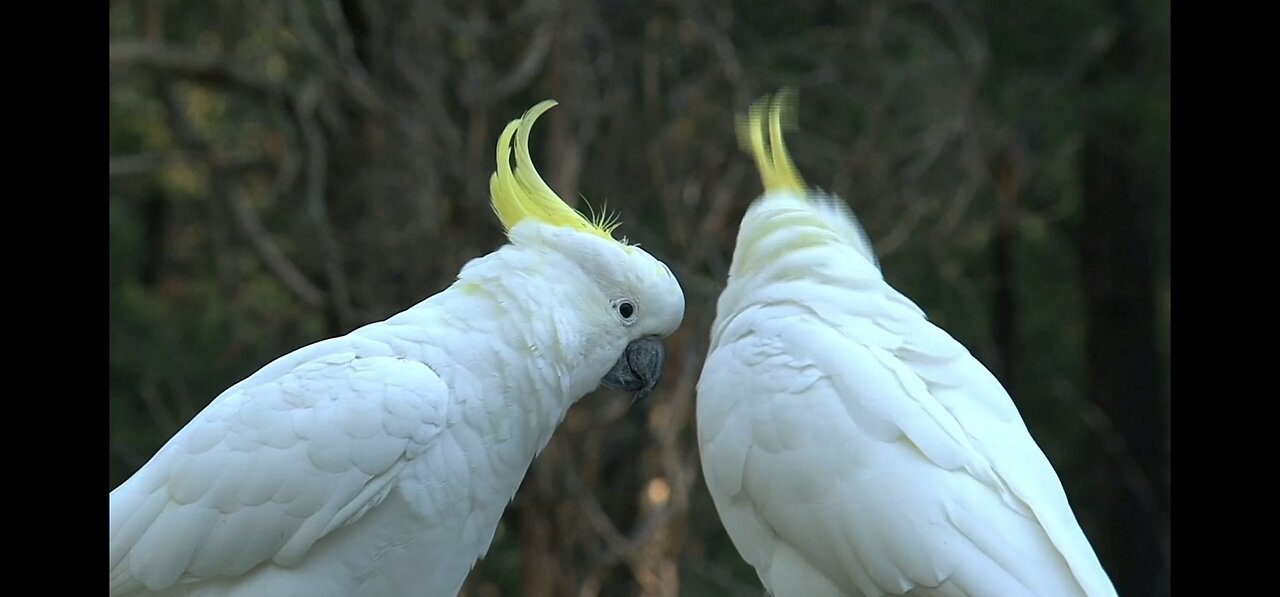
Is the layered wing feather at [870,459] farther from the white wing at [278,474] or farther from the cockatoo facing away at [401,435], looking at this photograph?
the white wing at [278,474]

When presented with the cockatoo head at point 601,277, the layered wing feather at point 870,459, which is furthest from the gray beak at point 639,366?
the layered wing feather at point 870,459

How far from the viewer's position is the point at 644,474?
455 cm

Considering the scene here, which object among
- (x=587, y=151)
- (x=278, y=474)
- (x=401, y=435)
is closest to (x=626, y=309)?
(x=401, y=435)

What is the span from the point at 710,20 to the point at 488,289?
257 cm

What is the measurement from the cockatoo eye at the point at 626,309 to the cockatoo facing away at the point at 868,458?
19 centimetres

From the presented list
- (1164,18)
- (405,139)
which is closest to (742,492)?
(405,139)

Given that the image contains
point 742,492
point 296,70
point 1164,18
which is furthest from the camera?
point 1164,18

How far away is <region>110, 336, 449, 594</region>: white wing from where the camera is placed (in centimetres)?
206

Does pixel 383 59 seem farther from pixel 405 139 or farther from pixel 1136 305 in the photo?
pixel 1136 305

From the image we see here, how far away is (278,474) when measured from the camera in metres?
2.08

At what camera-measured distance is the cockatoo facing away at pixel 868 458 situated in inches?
80.6

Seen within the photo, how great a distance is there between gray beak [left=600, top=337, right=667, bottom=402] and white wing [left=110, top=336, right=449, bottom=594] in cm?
41
